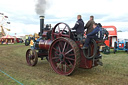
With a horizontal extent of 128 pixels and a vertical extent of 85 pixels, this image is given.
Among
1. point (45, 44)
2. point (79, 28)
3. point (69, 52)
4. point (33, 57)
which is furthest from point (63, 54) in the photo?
point (33, 57)

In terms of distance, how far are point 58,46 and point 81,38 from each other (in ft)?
2.81

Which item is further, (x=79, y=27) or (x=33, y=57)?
(x=33, y=57)

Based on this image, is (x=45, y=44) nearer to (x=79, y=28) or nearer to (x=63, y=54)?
(x=63, y=54)

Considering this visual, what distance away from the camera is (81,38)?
402 cm

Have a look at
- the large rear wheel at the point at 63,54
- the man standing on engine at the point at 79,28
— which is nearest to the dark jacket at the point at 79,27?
the man standing on engine at the point at 79,28

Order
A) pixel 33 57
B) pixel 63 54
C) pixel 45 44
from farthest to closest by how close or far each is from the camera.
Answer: pixel 33 57 < pixel 45 44 < pixel 63 54

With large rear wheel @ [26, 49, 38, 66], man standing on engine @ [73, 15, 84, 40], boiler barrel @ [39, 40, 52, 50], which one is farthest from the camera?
large rear wheel @ [26, 49, 38, 66]

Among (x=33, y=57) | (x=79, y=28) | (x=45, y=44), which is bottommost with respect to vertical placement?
(x=33, y=57)

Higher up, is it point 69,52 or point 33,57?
point 69,52

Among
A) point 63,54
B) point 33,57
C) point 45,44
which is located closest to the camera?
point 63,54

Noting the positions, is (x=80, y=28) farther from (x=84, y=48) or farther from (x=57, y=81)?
(x=57, y=81)

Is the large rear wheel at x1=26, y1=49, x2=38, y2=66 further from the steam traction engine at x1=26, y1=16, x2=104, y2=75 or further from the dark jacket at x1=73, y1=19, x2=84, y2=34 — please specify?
the dark jacket at x1=73, y1=19, x2=84, y2=34

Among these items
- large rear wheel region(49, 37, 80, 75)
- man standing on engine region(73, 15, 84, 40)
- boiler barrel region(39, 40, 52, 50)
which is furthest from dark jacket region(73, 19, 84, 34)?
boiler barrel region(39, 40, 52, 50)

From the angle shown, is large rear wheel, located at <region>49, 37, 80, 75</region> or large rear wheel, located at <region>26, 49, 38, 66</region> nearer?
large rear wheel, located at <region>49, 37, 80, 75</region>
